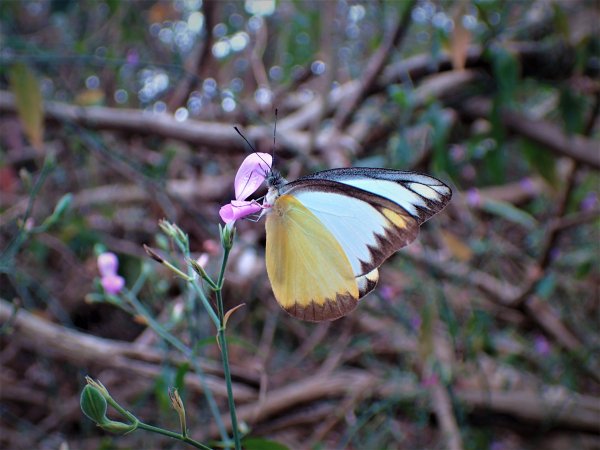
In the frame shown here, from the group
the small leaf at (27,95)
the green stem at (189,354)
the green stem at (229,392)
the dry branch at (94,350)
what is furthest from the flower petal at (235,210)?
the small leaf at (27,95)

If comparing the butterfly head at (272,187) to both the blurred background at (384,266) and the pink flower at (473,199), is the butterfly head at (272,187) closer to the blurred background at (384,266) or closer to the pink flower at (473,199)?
the blurred background at (384,266)

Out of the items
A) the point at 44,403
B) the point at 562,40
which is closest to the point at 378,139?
the point at 562,40

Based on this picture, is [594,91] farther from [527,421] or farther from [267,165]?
[267,165]

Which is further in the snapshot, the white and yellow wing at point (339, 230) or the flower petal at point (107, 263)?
the flower petal at point (107, 263)

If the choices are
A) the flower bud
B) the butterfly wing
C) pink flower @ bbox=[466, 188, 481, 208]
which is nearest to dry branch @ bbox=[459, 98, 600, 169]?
pink flower @ bbox=[466, 188, 481, 208]

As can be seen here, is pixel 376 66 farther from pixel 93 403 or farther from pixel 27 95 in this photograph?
pixel 93 403

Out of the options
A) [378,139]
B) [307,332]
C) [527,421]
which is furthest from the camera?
[307,332]

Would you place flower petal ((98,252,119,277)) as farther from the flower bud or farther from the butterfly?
the flower bud

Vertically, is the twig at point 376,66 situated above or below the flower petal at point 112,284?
above

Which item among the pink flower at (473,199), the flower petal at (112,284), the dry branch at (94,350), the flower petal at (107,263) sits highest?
the flower petal at (107,263)
